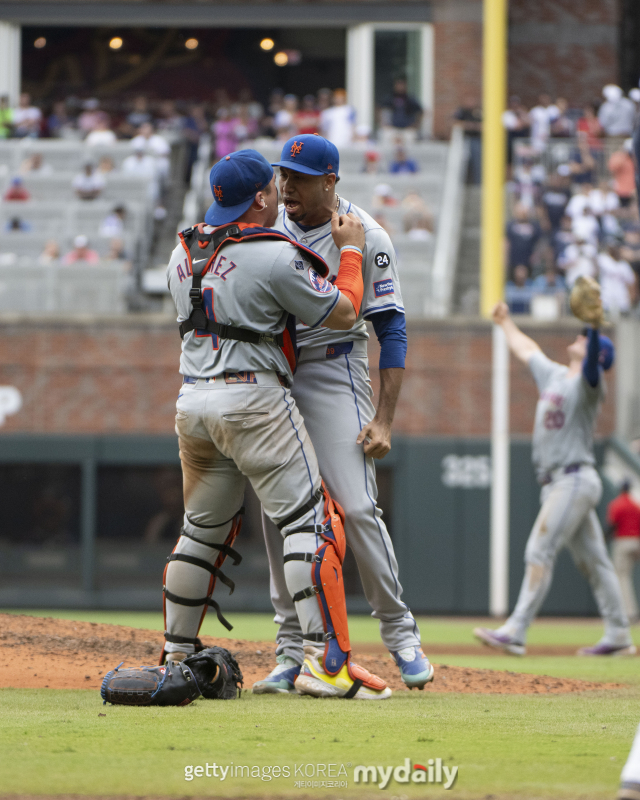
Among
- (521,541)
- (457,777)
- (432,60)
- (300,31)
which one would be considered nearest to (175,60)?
(300,31)

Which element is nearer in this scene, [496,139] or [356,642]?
[356,642]

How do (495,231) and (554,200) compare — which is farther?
(554,200)

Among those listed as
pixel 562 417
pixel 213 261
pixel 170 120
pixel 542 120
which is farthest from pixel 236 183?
pixel 170 120

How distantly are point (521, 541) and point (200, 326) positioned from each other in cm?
1094

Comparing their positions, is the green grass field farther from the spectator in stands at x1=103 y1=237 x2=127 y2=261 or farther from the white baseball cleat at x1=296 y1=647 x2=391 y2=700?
the spectator in stands at x1=103 y1=237 x2=127 y2=261

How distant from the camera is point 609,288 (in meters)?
15.3

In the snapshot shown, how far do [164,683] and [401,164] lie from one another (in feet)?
48.3

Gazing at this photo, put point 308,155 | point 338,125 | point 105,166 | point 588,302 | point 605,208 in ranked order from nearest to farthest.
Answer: point 308,155
point 588,302
point 605,208
point 105,166
point 338,125

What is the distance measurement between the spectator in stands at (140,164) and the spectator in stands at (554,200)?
5860mm

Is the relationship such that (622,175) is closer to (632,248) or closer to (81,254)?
(632,248)

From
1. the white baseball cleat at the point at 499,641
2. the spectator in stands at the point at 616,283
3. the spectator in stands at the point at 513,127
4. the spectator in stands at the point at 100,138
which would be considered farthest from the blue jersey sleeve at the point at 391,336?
the spectator in stands at the point at 100,138

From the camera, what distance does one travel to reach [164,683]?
4.09m

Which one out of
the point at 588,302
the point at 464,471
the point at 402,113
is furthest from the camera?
the point at 402,113

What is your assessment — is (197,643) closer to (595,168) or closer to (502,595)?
(502,595)
